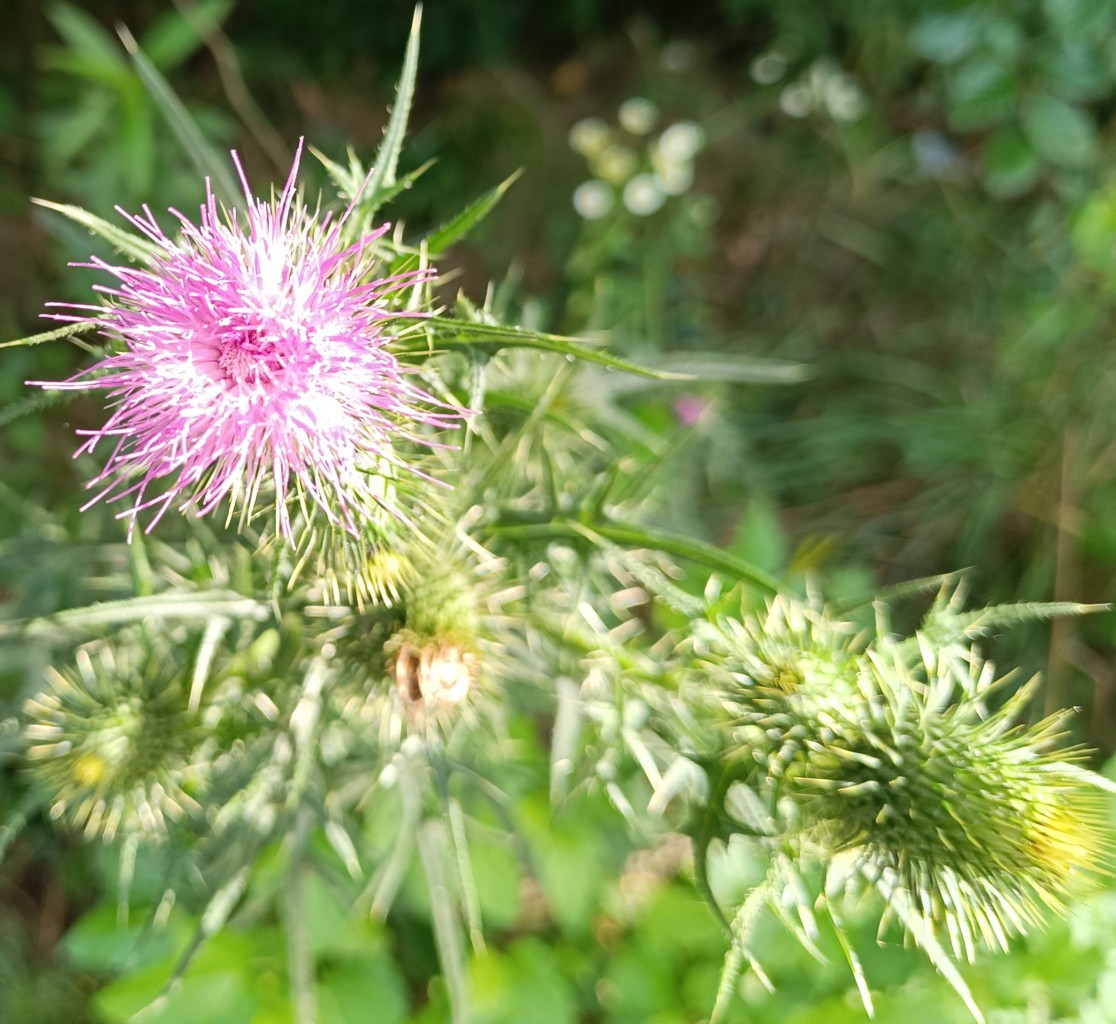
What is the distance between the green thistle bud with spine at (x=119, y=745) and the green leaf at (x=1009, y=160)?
3160mm

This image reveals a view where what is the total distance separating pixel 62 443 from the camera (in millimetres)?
3523

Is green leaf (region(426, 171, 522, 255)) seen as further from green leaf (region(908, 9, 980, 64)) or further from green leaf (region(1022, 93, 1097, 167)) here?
green leaf (region(1022, 93, 1097, 167))

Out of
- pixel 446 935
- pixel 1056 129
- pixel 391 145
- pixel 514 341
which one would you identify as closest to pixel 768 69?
pixel 1056 129

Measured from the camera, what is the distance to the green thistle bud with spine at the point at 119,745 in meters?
1.66

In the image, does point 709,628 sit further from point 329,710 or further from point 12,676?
point 12,676

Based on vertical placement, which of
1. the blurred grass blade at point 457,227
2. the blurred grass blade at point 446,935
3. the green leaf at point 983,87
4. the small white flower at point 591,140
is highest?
the green leaf at point 983,87

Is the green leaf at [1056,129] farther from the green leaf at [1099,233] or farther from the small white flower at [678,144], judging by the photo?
the small white flower at [678,144]

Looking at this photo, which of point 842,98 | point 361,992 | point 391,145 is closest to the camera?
point 391,145

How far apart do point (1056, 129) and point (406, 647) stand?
290 centimetres

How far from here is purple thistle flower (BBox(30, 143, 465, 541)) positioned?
1233mm

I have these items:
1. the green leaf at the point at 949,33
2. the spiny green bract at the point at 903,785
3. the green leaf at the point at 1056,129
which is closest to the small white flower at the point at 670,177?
the green leaf at the point at 949,33

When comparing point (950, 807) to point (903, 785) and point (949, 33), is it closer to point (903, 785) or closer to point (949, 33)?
point (903, 785)

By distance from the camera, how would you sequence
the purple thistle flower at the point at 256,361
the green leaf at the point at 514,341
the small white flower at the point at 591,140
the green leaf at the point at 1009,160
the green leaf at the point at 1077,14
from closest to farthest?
the green leaf at the point at 514,341 < the purple thistle flower at the point at 256,361 < the green leaf at the point at 1077,14 < the green leaf at the point at 1009,160 < the small white flower at the point at 591,140

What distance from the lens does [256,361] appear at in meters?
1.26
